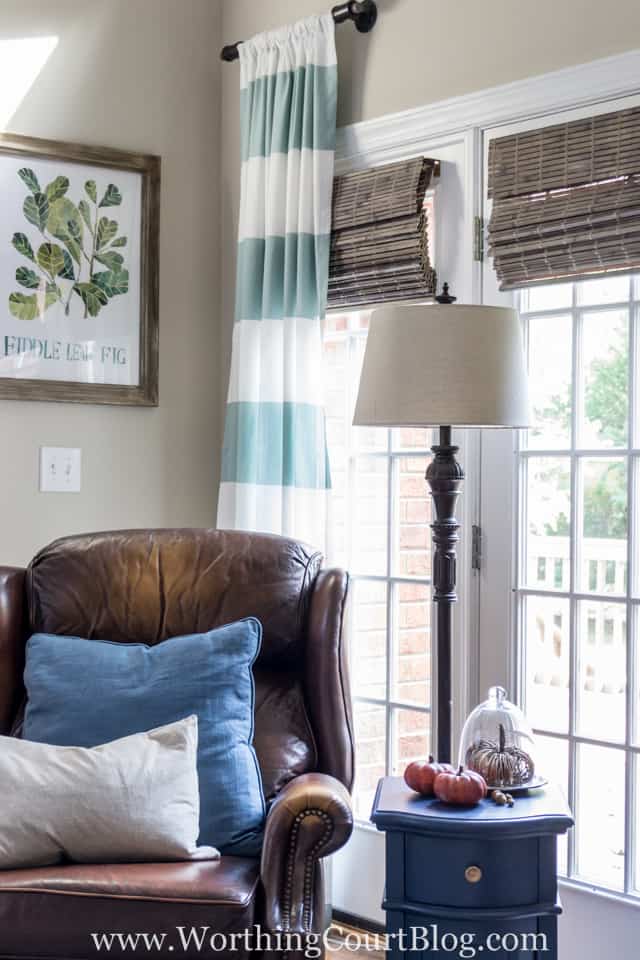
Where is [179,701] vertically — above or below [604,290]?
below

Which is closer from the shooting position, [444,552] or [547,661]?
[444,552]

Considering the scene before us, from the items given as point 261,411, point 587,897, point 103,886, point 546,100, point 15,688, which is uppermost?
point 546,100

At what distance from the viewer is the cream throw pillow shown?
7.02ft

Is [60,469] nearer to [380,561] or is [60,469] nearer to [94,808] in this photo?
[380,561]

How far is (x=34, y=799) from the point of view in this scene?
2156 mm

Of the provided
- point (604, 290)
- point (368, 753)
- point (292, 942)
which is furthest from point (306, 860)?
point (604, 290)

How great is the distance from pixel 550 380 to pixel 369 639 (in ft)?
2.97

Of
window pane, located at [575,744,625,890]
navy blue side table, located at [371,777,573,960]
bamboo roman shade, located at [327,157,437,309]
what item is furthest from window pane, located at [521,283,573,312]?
navy blue side table, located at [371,777,573,960]

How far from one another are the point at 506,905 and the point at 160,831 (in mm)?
646

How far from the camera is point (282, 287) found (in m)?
3.27

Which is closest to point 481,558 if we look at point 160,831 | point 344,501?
point 344,501

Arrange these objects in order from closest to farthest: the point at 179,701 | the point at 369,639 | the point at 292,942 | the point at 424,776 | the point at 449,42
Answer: the point at 292,942 → the point at 424,776 → the point at 179,701 → the point at 449,42 → the point at 369,639

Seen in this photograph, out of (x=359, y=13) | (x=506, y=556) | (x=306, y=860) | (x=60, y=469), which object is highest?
(x=359, y=13)

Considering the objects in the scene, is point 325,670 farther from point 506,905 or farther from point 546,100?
point 546,100
